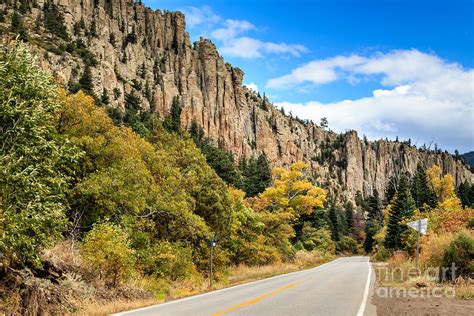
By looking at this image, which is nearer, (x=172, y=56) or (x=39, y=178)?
(x=39, y=178)

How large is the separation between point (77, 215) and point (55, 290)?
24.8 feet

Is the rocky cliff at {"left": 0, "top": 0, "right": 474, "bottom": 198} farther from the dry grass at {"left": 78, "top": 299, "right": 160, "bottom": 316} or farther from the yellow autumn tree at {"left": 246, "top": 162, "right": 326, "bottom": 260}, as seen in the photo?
the dry grass at {"left": 78, "top": 299, "right": 160, "bottom": 316}

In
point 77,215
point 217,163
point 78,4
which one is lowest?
point 77,215

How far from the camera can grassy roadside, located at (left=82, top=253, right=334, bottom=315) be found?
12.1 metres

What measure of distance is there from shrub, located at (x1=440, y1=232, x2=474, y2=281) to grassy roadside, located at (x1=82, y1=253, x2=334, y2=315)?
32.3ft

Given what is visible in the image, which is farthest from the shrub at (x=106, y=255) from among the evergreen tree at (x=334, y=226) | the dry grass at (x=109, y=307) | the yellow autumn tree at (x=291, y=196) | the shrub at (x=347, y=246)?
the shrub at (x=347, y=246)

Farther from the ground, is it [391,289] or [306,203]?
[306,203]

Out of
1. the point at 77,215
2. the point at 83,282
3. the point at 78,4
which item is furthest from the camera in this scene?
the point at 78,4

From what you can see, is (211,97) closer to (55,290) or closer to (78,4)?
(78,4)

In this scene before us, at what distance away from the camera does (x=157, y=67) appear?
4628 inches

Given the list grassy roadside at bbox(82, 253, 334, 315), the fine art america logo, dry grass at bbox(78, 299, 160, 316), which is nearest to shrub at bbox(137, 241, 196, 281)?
grassy roadside at bbox(82, 253, 334, 315)

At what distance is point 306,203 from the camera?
157ft

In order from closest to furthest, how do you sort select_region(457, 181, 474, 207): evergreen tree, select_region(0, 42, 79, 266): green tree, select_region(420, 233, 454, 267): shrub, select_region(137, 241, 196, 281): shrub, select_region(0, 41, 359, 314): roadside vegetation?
select_region(0, 42, 79, 266): green tree
select_region(0, 41, 359, 314): roadside vegetation
select_region(420, 233, 454, 267): shrub
select_region(137, 241, 196, 281): shrub
select_region(457, 181, 474, 207): evergreen tree

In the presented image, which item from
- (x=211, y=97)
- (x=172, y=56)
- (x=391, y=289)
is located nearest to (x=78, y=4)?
(x=172, y=56)
